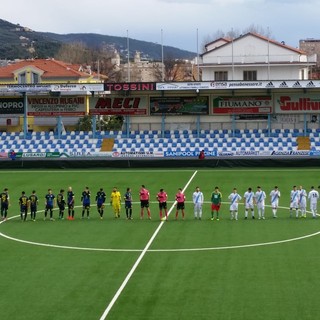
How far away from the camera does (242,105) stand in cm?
6306

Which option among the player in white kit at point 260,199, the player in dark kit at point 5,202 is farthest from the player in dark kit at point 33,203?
the player in white kit at point 260,199

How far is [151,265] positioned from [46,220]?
447 inches

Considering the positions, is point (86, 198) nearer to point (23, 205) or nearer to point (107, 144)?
point (23, 205)

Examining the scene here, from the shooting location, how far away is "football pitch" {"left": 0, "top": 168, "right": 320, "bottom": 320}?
2006cm

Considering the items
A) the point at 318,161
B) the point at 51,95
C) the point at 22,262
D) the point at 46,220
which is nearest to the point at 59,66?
the point at 51,95

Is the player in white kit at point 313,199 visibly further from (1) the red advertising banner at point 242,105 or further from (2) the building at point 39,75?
(2) the building at point 39,75

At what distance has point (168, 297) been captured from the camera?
69.2ft

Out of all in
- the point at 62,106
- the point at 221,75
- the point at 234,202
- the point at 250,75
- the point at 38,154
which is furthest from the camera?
the point at 221,75

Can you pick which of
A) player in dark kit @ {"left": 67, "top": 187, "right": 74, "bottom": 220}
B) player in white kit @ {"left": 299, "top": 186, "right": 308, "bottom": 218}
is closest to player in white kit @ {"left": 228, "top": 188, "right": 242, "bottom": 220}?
player in white kit @ {"left": 299, "top": 186, "right": 308, "bottom": 218}

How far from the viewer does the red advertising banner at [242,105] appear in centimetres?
6278

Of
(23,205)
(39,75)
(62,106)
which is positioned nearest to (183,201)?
(23,205)

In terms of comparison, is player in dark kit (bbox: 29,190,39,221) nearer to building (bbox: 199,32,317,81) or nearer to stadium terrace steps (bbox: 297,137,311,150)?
stadium terrace steps (bbox: 297,137,311,150)

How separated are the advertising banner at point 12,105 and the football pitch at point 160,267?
2555 cm

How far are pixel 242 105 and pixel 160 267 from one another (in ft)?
130
